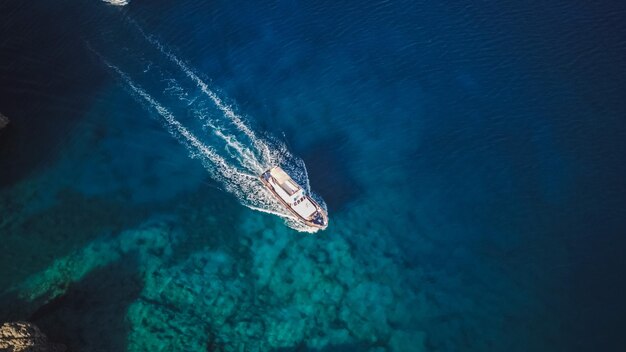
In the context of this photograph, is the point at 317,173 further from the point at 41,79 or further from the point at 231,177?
the point at 41,79

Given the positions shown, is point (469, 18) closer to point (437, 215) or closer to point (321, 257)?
point (437, 215)

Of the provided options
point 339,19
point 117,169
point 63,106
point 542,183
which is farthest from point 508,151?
point 63,106

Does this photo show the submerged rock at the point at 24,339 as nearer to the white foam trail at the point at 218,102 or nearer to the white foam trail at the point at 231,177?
the white foam trail at the point at 231,177

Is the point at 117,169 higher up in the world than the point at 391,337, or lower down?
higher up

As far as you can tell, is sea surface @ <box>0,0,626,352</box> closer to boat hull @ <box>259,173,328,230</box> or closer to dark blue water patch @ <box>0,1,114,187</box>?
dark blue water patch @ <box>0,1,114,187</box>

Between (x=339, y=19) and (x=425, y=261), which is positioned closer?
(x=425, y=261)

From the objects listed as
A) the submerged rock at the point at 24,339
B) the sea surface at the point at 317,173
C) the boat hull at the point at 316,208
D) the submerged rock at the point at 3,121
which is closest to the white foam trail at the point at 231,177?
the sea surface at the point at 317,173

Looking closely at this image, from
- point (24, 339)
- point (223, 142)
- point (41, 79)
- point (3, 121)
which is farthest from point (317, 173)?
point (41, 79)
